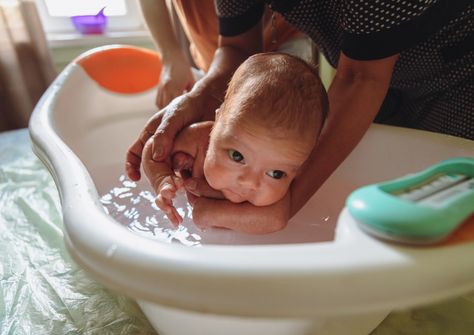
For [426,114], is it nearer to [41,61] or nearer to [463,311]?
[463,311]

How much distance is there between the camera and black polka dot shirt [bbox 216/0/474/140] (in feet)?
1.87

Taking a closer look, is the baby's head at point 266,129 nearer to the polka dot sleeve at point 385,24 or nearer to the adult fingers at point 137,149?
the polka dot sleeve at point 385,24

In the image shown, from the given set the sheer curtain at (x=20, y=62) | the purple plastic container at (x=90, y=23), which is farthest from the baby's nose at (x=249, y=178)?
the purple plastic container at (x=90, y=23)

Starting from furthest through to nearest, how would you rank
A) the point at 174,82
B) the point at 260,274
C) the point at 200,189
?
the point at 174,82, the point at 200,189, the point at 260,274

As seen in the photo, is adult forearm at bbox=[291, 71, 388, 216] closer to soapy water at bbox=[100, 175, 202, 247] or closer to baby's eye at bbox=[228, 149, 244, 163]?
baby's eye at bbox=[228, 149, 244, 163]

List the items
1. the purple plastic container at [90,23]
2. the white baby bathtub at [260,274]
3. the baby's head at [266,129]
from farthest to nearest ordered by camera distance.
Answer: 1. the purple plastic container at [90,23]
2. the baby's head at [266,129]
3. the white baby bathtub at [260,274]

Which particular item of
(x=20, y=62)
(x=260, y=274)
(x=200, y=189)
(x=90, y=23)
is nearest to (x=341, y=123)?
(x=200, y=189)

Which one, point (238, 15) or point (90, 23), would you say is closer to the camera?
point (238, 15)

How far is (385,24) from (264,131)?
22 centimetres

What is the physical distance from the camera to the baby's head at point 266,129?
0.55 metres

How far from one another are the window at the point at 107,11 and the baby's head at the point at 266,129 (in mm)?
1743

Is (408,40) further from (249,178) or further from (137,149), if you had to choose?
(137,149)

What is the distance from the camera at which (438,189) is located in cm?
45

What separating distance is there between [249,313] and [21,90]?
169cm
